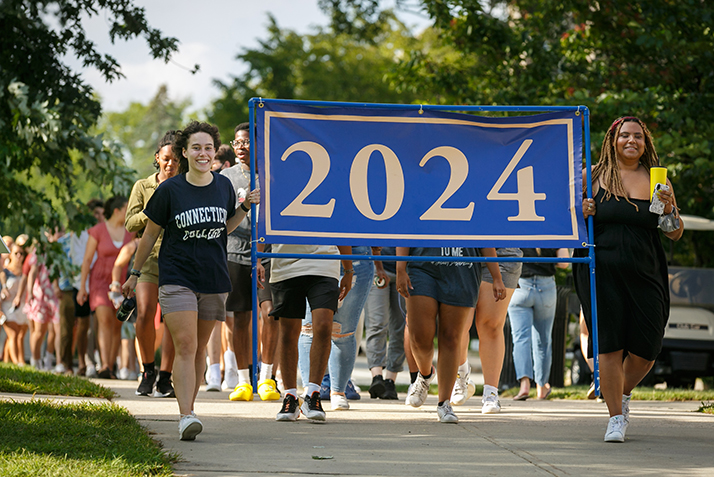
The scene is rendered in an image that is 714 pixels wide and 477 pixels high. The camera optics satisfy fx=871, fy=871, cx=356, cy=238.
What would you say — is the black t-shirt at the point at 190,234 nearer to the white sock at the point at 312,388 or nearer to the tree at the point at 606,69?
the white sock at the point at 312,388

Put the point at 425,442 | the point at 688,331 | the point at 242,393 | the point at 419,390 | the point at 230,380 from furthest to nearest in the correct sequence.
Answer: the point at 688,331 → the point at 230,380 → the point at 242,393 → the point at 419,390 → the point at 425,442

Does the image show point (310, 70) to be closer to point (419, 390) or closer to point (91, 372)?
point (91, 372)

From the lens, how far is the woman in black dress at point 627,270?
18.9 feet

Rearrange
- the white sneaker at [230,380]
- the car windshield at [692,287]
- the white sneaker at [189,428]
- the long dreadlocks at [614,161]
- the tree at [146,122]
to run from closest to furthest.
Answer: the white sneaker at [189,428], the long dreadlocks at [614,161], the white sneaker at [230,380], the car windshield at [692,287], the tree at [146,122]

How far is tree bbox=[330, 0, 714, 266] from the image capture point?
10359mm

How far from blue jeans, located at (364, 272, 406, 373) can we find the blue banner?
2.28 metres

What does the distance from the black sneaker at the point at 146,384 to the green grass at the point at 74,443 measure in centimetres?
172

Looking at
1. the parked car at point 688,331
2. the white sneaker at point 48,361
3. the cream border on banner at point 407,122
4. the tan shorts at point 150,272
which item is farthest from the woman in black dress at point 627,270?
the white sneaker at point 48,361

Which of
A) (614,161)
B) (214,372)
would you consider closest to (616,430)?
(614,161)

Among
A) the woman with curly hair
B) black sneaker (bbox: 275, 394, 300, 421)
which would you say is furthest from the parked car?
the woman with curly hair

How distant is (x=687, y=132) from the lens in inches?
407

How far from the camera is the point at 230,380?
353 inches

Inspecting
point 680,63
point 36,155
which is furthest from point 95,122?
point 680,63

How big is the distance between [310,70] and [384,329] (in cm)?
3564
